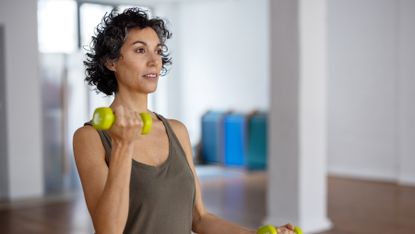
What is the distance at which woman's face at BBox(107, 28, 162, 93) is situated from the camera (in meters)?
1.58

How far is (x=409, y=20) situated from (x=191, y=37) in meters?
4.24

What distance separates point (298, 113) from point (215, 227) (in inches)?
142

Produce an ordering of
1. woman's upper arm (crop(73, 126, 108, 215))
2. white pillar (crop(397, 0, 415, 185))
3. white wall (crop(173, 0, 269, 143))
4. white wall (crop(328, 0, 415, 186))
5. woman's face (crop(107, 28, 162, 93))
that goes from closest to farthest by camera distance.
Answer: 1. woman's upper arm (crop(73, 126, 108, 215))
2. woman's face (crop(107, 28, 162, 93))
3. white pillar (crop(397, 0, 415, 185))
4. white wall (crop(328, 0, 415, 186))
5. white wall (crop(173, 0, 269, 143))

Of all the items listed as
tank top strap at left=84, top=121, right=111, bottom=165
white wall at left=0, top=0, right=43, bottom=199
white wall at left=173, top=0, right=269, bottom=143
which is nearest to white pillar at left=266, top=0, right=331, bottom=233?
white wall at left=0, top=0, right=43, bottom=199

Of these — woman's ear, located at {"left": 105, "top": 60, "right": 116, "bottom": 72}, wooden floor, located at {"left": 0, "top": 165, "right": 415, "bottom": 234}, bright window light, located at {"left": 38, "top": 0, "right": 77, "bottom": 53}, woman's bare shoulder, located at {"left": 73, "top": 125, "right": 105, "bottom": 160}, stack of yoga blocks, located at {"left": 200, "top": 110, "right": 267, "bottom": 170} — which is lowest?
wooden floor, located at {"left": 0, "top": 165, "right": 415, "bottom": 234}

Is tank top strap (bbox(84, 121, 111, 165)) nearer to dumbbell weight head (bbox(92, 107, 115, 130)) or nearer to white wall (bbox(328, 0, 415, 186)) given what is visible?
dumbbell weight head (bbox(92, 107, 115, 130))

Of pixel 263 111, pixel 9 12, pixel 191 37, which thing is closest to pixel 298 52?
pixel 9 12

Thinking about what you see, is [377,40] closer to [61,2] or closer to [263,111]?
[263,111]

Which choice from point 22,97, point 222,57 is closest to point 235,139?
point 222,57

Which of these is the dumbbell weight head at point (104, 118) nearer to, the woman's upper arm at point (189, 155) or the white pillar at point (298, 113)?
the woman's upper arm at point (189, 155)

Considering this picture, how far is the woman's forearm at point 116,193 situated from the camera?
137 cm

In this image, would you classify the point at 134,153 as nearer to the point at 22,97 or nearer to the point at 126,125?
the point at 126,125

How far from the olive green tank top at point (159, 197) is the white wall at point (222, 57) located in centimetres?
812

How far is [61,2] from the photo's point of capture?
9.02m
